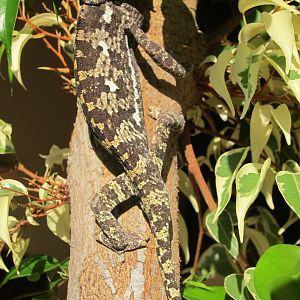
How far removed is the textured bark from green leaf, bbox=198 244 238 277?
0.51 metres

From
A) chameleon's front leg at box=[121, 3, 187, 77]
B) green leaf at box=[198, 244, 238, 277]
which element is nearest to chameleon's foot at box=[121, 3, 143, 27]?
chameleon's front leg at box=[121, 3, 187, 77]

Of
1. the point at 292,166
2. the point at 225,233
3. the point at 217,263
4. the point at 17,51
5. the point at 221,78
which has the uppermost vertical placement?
the point at 17,51

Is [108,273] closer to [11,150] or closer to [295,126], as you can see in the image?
[11,150]

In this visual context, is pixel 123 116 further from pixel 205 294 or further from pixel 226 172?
pixel 205 294

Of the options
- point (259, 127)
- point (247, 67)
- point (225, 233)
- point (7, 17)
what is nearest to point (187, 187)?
point (225, 233)

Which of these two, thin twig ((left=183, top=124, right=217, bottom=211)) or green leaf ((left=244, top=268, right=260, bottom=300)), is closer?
green leaf ((left=244, top=268, right=260, bottom=300))

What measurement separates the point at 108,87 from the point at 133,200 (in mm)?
221

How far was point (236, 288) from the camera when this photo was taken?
3.44ft

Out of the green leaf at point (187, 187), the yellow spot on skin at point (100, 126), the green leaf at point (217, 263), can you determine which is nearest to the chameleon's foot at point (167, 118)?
the yellow spot on skin at point (100, 126)

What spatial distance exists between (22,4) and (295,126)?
25.6 inches

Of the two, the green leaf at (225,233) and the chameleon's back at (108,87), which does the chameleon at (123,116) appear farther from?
the green leaf at (225,233)

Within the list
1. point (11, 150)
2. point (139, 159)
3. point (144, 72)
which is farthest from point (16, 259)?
point (144, 72)

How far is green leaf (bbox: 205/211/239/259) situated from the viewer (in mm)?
1133

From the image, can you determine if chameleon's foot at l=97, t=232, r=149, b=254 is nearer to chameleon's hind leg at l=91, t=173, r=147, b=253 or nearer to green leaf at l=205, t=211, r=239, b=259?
chameleon's hind leg at l=91, t=173, r=147, b=253
